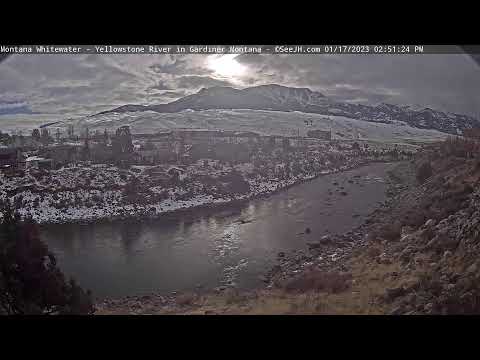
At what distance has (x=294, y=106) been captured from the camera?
4527mm

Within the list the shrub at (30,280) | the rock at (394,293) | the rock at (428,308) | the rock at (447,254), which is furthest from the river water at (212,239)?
the rock at (428,308)

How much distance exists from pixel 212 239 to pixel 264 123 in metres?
1.94

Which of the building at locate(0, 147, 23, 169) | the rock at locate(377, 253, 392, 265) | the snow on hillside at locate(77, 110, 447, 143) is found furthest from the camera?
the snow on hillside at locate(77, 110, 447, 143)

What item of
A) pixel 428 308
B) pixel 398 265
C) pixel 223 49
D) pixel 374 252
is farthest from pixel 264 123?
pixel 428 308

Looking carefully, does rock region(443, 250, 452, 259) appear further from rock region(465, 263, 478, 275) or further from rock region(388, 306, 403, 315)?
rock region(388, 306, 403, 315)

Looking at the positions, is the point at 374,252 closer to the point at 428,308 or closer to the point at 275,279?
the point at 428,308

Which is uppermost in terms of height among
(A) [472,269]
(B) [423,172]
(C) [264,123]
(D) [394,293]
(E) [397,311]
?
(C) [264,123]

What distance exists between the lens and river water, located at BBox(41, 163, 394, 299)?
4.16 m

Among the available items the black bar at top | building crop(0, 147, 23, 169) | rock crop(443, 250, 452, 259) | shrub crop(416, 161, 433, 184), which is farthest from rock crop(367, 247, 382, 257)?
building crop(0, 147, 23, 169)

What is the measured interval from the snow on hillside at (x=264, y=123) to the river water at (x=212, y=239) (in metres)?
0.56

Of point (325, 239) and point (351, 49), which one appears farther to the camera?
point (325, 239)

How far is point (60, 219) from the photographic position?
4469 millimetres

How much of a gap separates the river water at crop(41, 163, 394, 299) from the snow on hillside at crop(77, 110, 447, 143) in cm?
56
